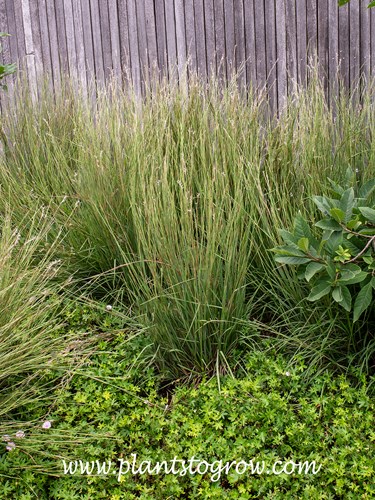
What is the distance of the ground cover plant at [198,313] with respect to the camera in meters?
2.40

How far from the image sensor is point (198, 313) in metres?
2.75

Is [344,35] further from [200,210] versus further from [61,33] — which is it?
[200,210]

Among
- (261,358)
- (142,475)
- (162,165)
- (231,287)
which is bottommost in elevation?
(142,475)

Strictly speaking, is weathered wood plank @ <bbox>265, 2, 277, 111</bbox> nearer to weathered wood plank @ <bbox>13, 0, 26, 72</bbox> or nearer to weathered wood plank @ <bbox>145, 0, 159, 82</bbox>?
weathered wood plank @ <bbox>145, 0, 159, 82</bbox>

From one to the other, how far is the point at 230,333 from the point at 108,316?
0.69m

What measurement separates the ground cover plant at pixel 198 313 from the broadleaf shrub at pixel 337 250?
0.11 feet

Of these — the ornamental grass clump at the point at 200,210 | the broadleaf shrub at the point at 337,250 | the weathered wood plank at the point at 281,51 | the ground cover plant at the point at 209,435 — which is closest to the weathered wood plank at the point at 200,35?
the weathered wood plank at the point at 281,51

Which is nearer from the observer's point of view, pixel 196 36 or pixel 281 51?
pixel 281 51

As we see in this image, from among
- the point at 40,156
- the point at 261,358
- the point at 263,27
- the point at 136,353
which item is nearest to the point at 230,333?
the point at 261,358

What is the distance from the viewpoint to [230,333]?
2.83 m

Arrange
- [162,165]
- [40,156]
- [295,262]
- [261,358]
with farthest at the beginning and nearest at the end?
[40,156]
[162,165]
[261,358]
[295,262]

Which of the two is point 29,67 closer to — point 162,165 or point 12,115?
point 12,115

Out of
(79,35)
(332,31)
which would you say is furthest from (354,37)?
(79,35)

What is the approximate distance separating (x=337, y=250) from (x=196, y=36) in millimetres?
3613
